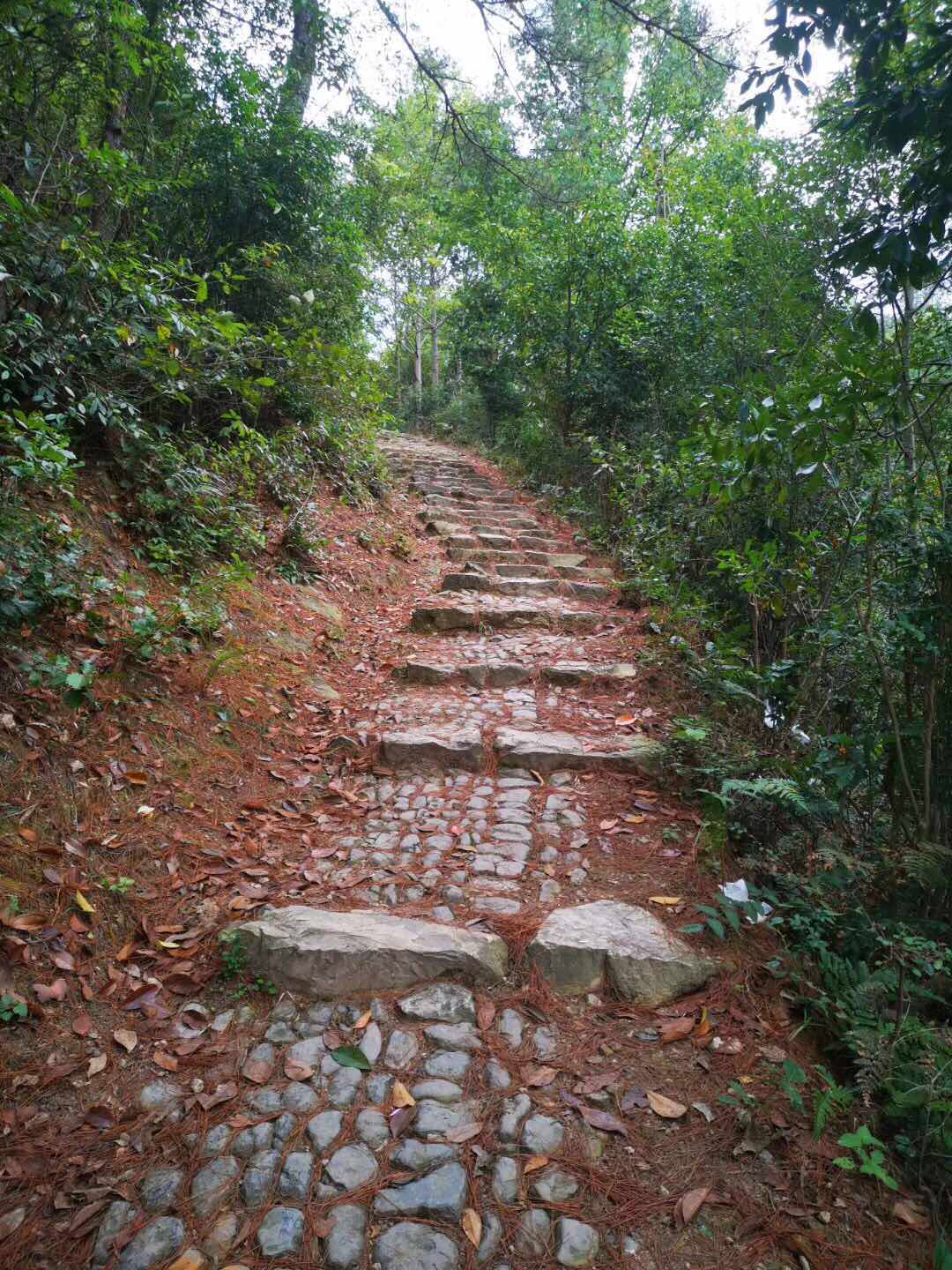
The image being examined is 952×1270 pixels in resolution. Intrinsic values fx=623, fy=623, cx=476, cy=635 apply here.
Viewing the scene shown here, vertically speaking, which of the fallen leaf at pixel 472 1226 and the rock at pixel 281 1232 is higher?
the fallen leaf at pixel 472 1226

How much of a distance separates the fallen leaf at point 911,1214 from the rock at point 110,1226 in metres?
1.78

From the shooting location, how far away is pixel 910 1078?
164cm

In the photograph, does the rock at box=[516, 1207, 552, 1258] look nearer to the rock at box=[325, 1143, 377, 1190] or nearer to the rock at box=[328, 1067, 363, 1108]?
the rock at box=[325, 1143, 377, 1190]

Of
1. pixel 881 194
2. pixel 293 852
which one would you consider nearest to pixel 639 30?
pixel 881 194

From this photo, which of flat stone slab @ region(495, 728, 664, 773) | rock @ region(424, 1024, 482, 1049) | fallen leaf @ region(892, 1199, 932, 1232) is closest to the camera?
fallen leaf @ region(892, 1199, 932, 1232)

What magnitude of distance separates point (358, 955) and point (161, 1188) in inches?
29.8

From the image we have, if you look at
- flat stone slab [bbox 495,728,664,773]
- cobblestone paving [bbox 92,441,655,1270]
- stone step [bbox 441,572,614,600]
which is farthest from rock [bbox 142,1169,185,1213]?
stone step [bbox 441,572,614,600]

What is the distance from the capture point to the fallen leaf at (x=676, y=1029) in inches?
75.9

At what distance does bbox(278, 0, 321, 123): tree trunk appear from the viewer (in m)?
6.22

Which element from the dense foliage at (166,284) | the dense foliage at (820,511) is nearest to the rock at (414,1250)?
the dense foliage at (820,511)

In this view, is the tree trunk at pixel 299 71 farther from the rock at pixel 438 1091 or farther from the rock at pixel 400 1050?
the rock at pixel 438 1091

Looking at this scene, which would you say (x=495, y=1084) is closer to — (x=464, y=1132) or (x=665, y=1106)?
(x=464, y=1132)

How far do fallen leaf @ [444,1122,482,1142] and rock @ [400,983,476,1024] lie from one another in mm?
342

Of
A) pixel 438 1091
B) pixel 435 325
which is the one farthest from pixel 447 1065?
pixel 435 325
